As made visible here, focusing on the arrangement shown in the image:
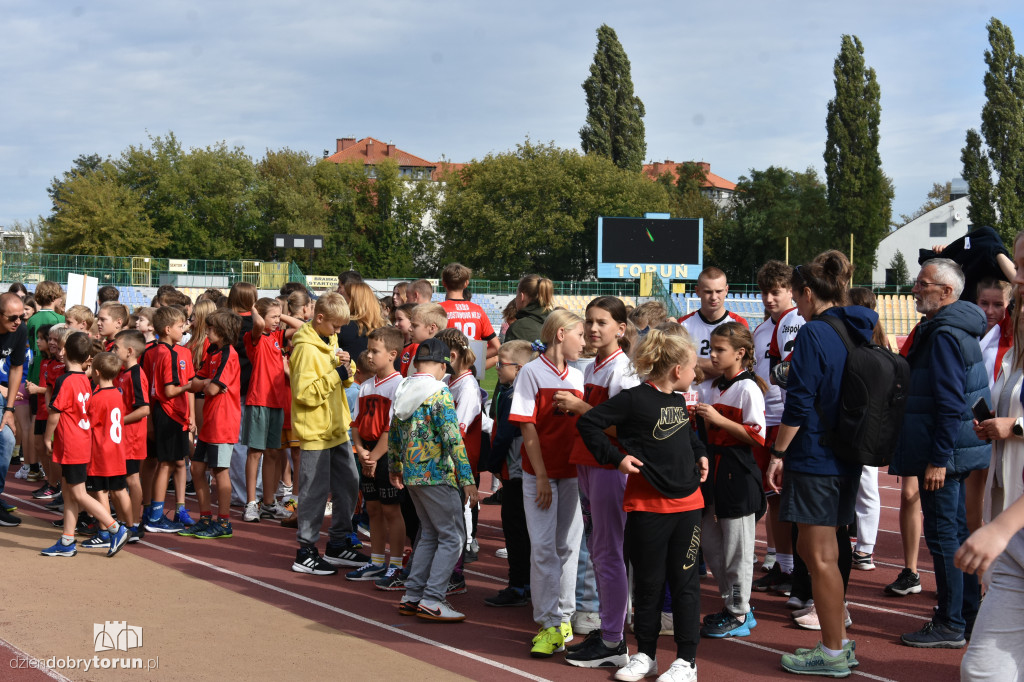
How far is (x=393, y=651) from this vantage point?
203 inches

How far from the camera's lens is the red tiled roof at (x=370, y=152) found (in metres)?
101

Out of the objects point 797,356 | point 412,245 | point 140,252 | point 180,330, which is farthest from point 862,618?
point 412,245

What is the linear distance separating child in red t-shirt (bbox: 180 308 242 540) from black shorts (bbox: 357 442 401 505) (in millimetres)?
1954

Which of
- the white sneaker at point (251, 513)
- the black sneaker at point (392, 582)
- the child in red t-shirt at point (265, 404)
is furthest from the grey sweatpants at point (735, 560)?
the white sneaker at point (251, 513)

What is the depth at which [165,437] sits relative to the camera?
7.96 metres

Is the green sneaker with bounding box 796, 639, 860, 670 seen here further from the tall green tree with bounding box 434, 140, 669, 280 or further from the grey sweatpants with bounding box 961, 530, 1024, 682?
the tall green tree with bounding box 434, 140, 669, 280

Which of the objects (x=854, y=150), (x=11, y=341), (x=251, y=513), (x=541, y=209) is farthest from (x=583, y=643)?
(x=541, y=209)

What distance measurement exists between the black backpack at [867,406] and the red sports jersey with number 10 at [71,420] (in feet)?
18.6

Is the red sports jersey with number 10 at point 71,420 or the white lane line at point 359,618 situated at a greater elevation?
the red sports jersey with number 10 at point 71,420

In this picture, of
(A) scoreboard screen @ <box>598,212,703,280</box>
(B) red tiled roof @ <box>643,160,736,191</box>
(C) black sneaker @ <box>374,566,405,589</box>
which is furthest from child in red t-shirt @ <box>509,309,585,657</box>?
(B) red tiled roof @ <box>643,160,736,191</box>

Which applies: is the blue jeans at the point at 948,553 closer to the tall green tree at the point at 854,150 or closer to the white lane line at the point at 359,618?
the white lane line at the point at 359,618

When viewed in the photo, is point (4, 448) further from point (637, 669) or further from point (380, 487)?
point (637, 669)

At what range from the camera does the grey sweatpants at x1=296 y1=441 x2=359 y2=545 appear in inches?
270

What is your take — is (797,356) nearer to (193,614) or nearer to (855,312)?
(855,312)
